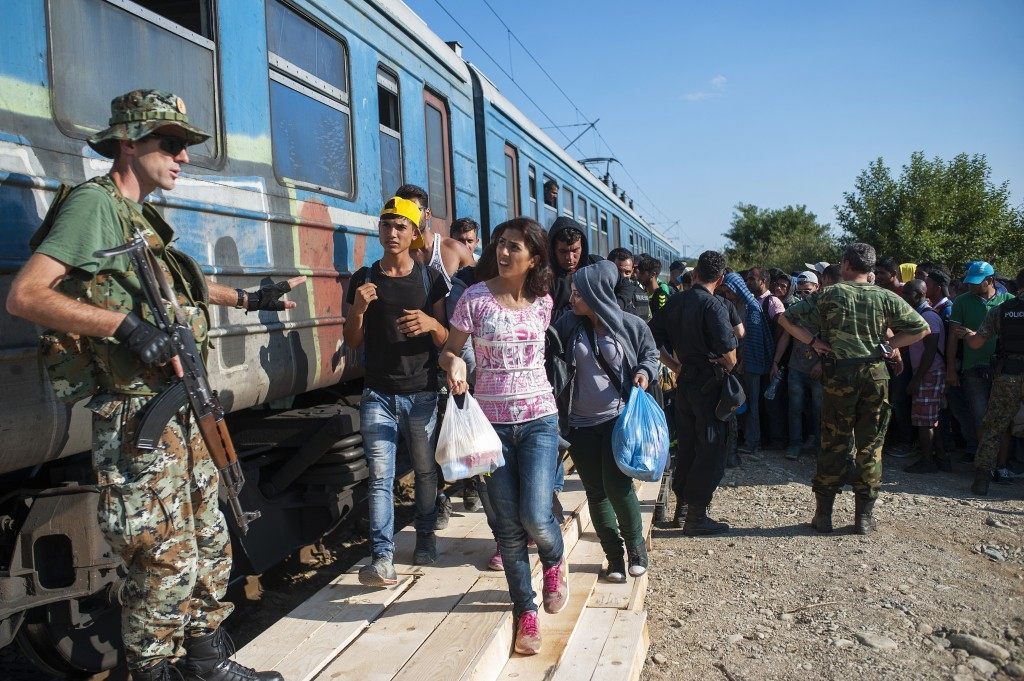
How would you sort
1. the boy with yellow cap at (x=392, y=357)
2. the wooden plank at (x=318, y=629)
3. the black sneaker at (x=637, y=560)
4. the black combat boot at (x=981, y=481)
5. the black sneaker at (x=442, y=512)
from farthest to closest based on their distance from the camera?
A: the black combat boot at (x=981, y=481) < the black sneaker at (x=442, y=512) < the black sneaker at (x=637, y=560) < the boy with yellow cap at (x=392, y=357) < the wooden plank at (x=318, y=629)

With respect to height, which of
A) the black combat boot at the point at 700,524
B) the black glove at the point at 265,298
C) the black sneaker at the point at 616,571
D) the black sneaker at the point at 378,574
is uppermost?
the black glove at the point at 265,298

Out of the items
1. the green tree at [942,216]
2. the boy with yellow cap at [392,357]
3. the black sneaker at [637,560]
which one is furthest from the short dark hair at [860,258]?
the green tree at [942,216]

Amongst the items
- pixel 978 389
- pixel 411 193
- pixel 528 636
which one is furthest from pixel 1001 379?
pixel 528 636

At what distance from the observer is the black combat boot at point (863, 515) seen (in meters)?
5.60

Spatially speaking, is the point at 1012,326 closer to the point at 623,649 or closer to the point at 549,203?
the point at 623,649

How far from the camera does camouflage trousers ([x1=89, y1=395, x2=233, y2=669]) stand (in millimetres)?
2361

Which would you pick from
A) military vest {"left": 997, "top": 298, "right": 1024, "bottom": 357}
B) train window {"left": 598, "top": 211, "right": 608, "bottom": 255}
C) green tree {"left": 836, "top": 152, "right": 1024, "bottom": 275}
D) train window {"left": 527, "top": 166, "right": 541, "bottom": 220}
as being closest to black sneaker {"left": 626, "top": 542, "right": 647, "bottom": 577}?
military vest {"left": 997, "top": 298, "right": 1024, "bottom": 357}

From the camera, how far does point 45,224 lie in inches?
89.8

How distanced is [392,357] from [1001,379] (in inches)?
200

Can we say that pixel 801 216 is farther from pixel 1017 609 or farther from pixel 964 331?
pixel 1017 609

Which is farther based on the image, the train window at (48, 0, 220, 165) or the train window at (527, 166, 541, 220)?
the train window at (527, 166, 541, 220)

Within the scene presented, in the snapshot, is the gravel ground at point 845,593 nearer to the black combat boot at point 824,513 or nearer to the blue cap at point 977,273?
the black combat boot at point 824,513

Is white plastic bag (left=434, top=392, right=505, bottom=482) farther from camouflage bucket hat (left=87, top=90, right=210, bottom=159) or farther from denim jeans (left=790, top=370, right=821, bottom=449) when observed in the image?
denim jeans (left=790, top=370, right=821, bottom=449)

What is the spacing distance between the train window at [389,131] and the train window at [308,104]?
0.49 metres
